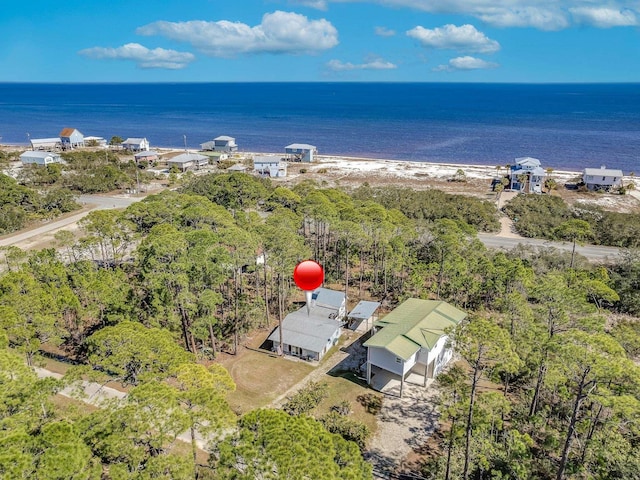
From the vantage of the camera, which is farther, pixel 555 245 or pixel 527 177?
pixel 527 177

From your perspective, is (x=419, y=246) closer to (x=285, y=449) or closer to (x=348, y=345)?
(x=348, y=345)

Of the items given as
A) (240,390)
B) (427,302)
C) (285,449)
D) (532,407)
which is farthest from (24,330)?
(532,407)

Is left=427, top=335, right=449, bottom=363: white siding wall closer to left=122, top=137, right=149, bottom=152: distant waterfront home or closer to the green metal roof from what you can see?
the green metal roof

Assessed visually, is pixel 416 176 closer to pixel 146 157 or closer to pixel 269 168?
pixel 269 168

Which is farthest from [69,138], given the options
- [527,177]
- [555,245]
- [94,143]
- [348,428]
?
[348,428]

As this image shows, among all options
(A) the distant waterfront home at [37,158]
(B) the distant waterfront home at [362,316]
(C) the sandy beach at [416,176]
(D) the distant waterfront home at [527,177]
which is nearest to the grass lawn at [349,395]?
(B) the distant waterfront home at [362,316]

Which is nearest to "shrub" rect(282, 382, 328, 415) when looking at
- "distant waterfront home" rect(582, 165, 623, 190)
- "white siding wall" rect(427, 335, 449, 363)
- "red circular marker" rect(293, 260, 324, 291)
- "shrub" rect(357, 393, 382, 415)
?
"shrub" rect(357, 393, 382, 415)
